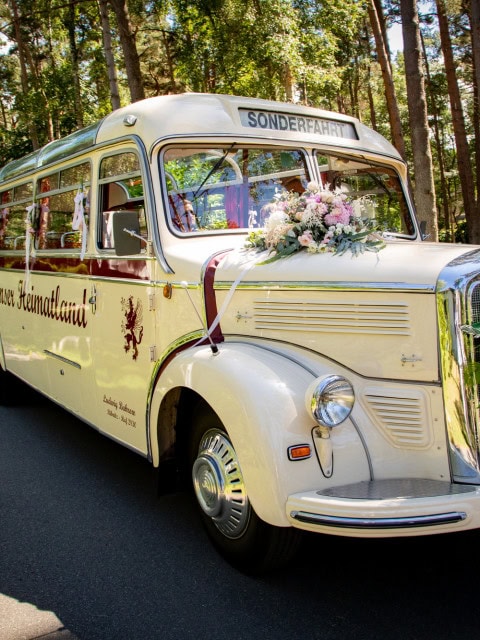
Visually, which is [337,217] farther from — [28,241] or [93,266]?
[28,241]

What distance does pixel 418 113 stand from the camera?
10836 mm

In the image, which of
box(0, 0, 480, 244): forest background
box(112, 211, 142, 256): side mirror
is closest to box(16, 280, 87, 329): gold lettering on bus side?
box(112, 211, 142, 256): side mirror

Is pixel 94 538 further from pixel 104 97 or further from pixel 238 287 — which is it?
pixel 104 97

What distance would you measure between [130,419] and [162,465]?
50 centimetres

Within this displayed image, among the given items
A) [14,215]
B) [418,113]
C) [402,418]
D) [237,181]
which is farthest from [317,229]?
[418,113]

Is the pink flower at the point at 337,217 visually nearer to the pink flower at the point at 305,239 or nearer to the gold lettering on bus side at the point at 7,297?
the pink flower at the point at 305,239

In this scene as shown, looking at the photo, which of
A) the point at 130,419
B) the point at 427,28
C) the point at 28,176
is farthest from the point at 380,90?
the point at 130,419

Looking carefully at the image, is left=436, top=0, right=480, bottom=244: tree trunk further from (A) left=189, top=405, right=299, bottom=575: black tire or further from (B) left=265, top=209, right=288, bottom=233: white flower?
(A) left=189, top=405, right=299, bottom=575: black tire

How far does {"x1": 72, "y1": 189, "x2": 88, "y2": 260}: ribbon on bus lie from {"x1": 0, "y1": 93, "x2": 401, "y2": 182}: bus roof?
1.14 feet

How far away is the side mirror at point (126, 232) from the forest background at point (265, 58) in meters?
7.01

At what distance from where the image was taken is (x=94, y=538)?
149 inches

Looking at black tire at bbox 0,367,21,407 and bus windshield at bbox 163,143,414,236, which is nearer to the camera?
bus windshield at bbox 163,143,414,236

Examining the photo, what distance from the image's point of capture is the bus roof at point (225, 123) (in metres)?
3.88

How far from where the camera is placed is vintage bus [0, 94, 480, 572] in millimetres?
2719
